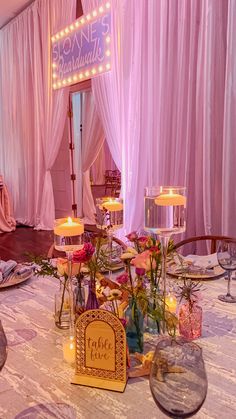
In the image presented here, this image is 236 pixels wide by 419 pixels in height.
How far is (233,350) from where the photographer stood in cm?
90

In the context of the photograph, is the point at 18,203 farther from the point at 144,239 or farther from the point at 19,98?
the point at 144,239

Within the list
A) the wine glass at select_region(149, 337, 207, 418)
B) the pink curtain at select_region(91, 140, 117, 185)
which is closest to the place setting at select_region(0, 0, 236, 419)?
the wine glass at select_region(149, 337, 207, 418)

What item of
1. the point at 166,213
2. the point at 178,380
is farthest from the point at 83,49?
the point at 178,380

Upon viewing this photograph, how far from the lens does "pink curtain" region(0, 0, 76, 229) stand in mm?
5402

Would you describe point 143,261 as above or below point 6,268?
above

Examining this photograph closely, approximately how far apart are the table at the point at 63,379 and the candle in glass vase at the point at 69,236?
24 centimetres

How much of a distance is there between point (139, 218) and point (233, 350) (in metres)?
2.81

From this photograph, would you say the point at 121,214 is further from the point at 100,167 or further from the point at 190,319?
the point at 100,167

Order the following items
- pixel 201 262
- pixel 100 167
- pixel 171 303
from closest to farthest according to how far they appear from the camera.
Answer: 1. pixel 171 303
2. pixel 201 262
3. pixel 100 167

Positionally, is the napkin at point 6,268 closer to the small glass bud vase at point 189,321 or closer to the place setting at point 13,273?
the place setting at point 13,273

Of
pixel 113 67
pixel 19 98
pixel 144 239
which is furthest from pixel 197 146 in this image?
pixel 19 98

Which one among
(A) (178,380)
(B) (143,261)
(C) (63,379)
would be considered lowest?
(C) (63,379)

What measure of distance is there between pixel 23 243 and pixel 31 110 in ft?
7.72

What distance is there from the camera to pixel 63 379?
0.79 m
